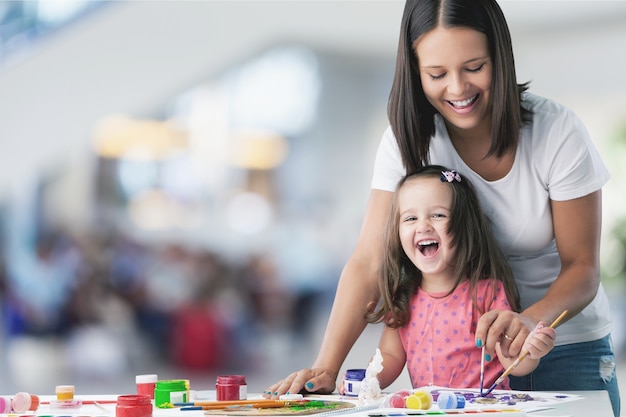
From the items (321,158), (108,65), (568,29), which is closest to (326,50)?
(321,158)

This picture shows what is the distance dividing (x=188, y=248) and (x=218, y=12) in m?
3.22

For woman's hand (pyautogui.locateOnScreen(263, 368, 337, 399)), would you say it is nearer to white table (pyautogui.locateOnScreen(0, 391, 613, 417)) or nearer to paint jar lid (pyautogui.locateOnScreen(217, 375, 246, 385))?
paint jar lid (pyautogui.locateOnScreen(217, 375, 246, 385))

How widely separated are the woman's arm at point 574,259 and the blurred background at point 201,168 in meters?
3.59

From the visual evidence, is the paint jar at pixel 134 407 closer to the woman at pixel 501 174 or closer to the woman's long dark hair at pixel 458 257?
the woman at pixel 501 174

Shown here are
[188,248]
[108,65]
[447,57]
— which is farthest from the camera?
[188,248]

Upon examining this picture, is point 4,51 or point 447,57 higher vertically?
point 4,51

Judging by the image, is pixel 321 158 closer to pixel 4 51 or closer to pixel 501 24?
pixel 4 51

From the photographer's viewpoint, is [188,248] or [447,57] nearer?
[447,57]

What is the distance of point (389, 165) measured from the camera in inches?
71.7

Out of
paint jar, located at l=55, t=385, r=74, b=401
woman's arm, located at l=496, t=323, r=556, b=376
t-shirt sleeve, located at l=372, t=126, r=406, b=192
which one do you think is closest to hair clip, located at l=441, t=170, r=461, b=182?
t-shirt sleeve, located at l=372, t=126, r=406, b=192

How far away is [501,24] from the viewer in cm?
158

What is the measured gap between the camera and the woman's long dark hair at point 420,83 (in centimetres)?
157

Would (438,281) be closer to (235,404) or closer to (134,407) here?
(235,404)

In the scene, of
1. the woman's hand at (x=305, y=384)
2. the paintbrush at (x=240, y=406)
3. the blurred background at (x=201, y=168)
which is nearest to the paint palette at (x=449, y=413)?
the paintbrush at (x=240, y=406)
